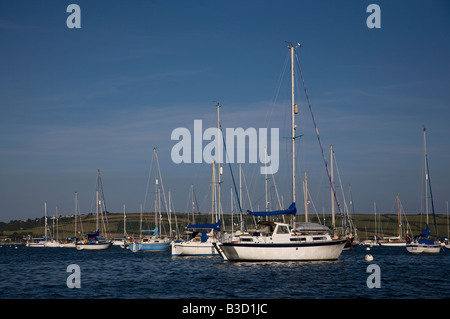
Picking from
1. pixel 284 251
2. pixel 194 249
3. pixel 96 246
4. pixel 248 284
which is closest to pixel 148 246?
pixel 96 246

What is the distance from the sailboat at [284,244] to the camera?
46.8 m

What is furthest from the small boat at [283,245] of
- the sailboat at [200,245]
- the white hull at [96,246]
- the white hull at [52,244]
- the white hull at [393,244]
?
the white hull at [52,244]

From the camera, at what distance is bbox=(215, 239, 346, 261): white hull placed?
153 ft

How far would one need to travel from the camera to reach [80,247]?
12238cm

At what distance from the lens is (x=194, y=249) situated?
2717 inches

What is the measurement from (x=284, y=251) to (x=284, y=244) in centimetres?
65

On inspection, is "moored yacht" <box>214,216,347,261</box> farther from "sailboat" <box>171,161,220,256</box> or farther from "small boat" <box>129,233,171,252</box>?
"small boat" <box>129,233,171,252</box>

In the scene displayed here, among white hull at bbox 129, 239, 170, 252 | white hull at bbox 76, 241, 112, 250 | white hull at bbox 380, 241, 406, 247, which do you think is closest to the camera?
white hull at bbox 129, 239, 170, 252

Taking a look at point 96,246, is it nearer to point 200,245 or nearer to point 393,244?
point 200,245

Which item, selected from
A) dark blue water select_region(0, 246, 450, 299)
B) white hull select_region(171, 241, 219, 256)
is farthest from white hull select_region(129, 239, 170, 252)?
dark blue water select_region(0, 246, 450, 299)

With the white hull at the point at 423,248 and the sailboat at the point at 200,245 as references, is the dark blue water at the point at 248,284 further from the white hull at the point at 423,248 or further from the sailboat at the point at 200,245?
the white hull at the point at 423,248

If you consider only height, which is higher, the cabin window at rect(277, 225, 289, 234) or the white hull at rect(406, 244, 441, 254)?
the cabin window at rect(277, 225, 289, 234)
